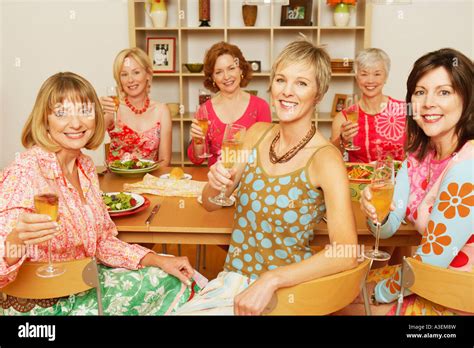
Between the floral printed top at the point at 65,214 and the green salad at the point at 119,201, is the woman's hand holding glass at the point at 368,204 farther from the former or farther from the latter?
the green salad at the point at 119,201

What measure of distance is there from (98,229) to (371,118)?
1981 mm

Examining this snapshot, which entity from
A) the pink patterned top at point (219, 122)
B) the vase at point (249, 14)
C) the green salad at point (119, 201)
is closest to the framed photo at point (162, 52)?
the vase at point (249, 14)

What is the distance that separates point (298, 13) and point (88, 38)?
2.03 meters

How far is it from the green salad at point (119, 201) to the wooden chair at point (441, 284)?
1.13 meters

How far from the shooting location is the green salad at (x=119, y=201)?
2.09 meters

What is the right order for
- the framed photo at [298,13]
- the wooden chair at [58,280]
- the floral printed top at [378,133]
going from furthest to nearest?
the framed photo at [298,13] → the floral printed top at [378,133] → the wooden chair at [58,280]

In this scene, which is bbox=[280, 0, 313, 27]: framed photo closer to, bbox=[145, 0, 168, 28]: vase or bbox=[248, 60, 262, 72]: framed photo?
bbox=[248, 60, 262, 72]: framed photo

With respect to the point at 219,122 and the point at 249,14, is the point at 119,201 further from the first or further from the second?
the point at 249,14

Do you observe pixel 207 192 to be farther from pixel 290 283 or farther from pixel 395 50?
pixel 395 50

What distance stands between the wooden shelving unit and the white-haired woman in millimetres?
1416

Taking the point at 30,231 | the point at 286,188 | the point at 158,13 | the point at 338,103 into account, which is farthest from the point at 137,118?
the point at 338,103

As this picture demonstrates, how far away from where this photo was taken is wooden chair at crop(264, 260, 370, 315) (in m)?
1.25

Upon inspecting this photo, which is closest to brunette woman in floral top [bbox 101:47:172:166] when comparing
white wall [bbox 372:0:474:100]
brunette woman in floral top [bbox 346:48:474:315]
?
brunette woman in floral top [bbox 346:48:474:315]

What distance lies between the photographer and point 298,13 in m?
4.59
